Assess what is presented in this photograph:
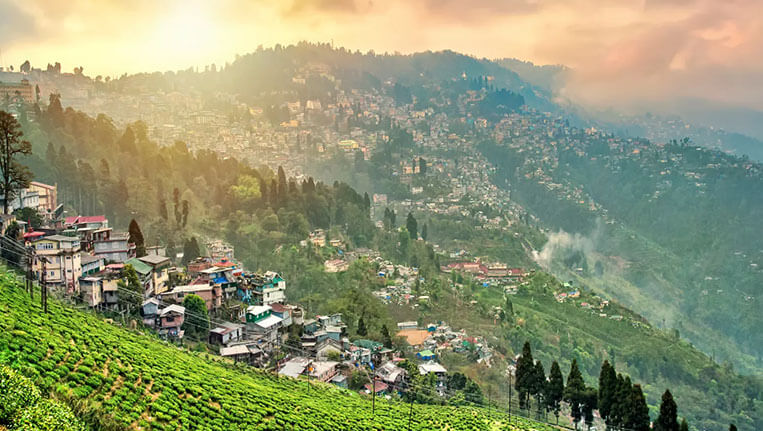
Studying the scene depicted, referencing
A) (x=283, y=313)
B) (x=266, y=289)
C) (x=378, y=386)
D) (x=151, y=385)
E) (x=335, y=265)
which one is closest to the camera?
(x=151, y=385)

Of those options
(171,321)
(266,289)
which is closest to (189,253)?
(266,289)

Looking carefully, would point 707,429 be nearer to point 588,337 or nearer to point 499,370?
point 588,337

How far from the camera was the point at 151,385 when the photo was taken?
14.9 metres

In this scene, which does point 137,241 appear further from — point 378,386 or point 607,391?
point 607,391

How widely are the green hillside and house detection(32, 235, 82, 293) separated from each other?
348 centimetres

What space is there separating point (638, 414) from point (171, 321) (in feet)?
59.9

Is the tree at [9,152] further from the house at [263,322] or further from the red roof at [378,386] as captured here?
the red roof at [378,386]

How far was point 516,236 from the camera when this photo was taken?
7681 cm

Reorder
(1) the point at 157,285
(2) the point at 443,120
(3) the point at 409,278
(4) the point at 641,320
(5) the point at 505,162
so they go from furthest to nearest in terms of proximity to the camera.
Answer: (2) the point at 443,120
(5) the point at 505,162
(4) the point at 641,320
(3) the point at 409,278
(1) the point at 157,285

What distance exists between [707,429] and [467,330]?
1732 cm

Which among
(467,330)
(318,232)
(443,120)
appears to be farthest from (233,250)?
(443,120)

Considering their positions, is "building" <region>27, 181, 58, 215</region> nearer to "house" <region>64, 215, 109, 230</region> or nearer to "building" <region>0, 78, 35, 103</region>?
"house" <region>64, 215, 109, 230</region>

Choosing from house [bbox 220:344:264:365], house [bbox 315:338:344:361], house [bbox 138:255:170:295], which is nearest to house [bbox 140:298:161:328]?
house [bbox 220:344:264:365]

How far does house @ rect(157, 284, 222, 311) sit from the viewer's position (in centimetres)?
2601
